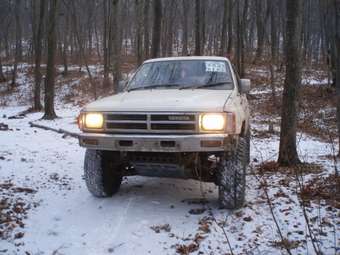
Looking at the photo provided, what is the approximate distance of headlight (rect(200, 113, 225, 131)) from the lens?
4.31m

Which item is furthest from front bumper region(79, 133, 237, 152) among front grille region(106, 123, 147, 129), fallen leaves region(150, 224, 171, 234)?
fallen leaves region(150, 224, 171, 234)

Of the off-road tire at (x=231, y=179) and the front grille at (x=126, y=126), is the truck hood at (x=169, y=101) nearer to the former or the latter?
the front grille at (x=126, y=126)

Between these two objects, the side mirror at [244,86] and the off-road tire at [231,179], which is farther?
the side mirror at [244,86]

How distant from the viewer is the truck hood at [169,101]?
4.37m

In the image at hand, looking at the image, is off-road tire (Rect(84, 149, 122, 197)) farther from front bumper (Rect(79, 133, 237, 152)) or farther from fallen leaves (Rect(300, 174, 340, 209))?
fallen leaves (Rect(300, 174, 340, 209))

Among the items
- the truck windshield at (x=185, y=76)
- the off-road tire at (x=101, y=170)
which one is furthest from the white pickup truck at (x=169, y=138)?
the truck windshield at (x=185, y=76)

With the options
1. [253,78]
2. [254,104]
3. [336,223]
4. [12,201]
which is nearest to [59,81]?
[253,78]

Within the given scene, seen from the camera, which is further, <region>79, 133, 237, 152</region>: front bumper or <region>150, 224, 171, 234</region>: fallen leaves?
<region>150, 224, 171, 234</region>: fallen leaves

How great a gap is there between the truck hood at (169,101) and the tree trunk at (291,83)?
144cm

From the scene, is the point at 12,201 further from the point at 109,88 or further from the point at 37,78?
the point at 109,88

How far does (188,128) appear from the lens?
14.3 ft

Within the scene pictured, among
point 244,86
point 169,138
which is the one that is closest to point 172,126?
point 169,138

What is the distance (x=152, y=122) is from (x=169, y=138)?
0.93ft

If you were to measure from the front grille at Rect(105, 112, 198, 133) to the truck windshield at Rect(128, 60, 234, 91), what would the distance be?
1.10 m
